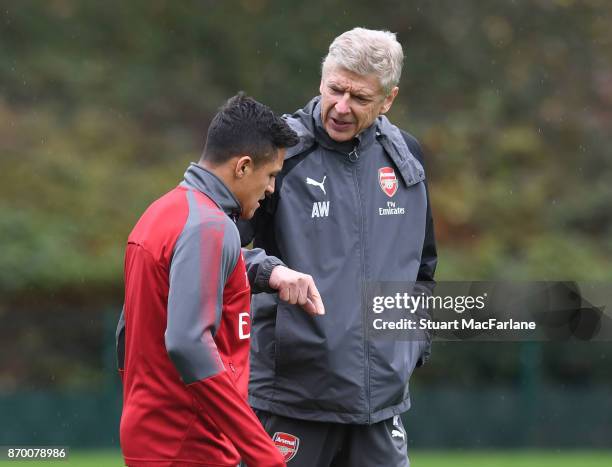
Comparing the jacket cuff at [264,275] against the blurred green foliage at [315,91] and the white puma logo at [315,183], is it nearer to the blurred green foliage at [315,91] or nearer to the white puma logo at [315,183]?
the white puma logo at [315,183]

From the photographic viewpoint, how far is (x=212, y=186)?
331 centimetres

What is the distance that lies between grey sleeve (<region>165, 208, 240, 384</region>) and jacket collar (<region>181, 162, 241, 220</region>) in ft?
0.61

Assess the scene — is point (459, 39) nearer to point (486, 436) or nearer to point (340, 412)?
point (486, 436)

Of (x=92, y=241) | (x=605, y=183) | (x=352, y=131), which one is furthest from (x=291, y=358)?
(x=605, y=183)

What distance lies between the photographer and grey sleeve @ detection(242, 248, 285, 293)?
3605 millimetres

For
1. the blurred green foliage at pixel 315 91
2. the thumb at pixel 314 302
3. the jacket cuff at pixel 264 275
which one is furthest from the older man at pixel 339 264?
the blurred green foliage at pixel 315 91

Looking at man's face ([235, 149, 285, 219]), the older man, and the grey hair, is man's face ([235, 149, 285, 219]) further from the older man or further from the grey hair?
the grey hair

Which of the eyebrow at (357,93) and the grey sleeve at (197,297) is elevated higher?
the eyebrow at (357,93)

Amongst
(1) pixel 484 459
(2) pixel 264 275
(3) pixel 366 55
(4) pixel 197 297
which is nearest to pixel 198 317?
(4) pixel 197 297

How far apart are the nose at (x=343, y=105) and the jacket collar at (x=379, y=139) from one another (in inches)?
4.2

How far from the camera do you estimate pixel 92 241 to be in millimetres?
15672

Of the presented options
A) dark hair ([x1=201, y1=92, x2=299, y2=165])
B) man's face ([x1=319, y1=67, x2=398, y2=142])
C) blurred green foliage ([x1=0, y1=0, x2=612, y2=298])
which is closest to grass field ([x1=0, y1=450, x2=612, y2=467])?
blurred green foliage ([x1=0, y1=0, x2=612, y2=298])

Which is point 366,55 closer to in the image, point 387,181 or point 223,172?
point 387,181

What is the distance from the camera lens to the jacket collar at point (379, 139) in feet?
13.1
